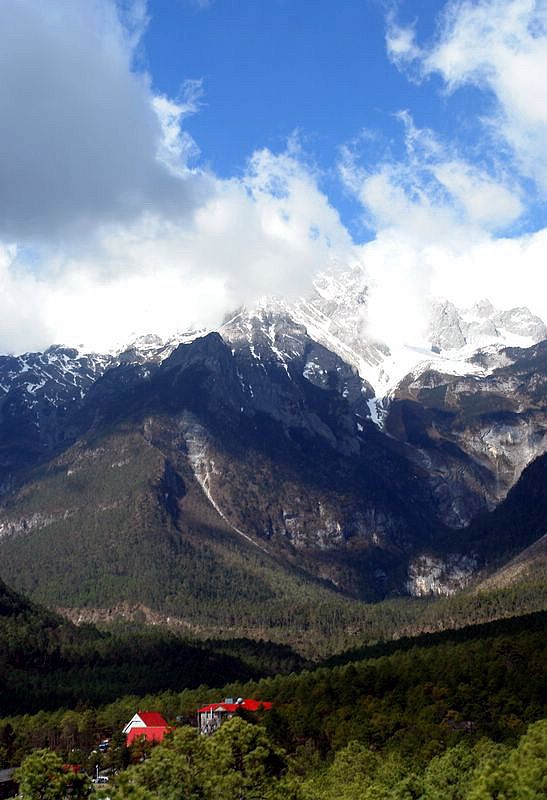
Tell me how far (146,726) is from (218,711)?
14.5 metres

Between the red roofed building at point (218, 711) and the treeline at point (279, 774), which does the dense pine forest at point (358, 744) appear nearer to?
the treeline at point (279, 774)

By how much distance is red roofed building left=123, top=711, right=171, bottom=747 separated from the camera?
176500 mm

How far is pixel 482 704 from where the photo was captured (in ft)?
581

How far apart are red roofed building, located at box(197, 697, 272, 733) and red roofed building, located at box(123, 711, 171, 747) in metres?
7.39

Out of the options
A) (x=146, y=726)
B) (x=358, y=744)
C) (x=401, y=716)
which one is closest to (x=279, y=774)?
(x=358, y=744)

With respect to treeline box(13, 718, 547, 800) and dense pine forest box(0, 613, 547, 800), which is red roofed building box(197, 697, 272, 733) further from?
treeline box(13, 718, 547, 800)

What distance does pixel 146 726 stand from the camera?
183500mm

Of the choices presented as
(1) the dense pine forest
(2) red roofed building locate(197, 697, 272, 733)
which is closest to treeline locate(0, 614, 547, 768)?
(1) the dense pine forest

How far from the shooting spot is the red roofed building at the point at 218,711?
609 ft

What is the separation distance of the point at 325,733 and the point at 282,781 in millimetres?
57263

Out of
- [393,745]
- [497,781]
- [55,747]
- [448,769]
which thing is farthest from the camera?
[55,747]

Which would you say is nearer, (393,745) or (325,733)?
(393,745)

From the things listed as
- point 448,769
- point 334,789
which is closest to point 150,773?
point 334,789

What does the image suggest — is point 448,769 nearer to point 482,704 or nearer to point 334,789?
point 334,789
